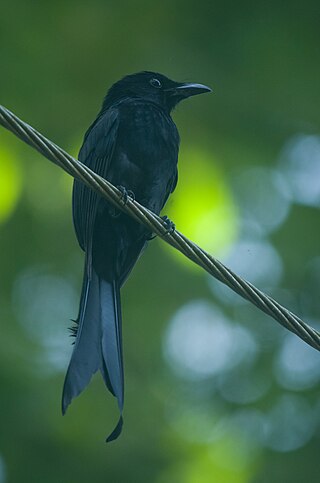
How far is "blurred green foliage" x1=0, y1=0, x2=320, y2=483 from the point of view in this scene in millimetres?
6867

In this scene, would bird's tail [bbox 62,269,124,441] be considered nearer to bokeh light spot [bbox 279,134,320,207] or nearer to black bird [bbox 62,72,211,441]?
black bird [bbox 62,72,211,441]

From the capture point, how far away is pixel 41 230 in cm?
720

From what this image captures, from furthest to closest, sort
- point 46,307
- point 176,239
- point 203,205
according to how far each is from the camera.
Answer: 1. point 46,307
2. point 203,205
3. point 176,239

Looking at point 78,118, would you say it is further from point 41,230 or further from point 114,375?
point 114,375

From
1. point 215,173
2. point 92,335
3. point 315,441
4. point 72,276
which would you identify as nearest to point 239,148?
point 215,173

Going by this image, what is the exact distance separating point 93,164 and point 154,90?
76 cm

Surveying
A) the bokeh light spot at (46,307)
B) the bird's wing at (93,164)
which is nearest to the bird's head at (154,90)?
the bird's wing at (93,164)

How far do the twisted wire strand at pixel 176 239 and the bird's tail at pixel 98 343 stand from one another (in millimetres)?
708

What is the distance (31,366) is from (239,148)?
2.43m

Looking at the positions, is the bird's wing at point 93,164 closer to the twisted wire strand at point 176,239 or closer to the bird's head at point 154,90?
the bird's head at point 154,90

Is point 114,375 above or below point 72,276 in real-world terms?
below

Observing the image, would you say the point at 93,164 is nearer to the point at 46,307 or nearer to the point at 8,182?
the point at 8,182

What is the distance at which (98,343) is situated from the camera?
4.23 metres

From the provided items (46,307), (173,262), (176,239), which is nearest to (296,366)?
(173,262)
